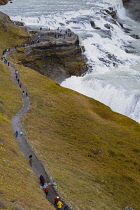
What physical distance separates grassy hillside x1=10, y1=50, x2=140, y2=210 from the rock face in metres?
86.7

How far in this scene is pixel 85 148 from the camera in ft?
110

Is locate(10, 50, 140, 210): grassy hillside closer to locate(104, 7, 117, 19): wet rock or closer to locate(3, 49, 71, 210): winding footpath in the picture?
locate(3, 49, 71, 210): winding footpath

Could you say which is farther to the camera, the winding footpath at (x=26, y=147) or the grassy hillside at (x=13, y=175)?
the winding footpath at (x=26, y=147)

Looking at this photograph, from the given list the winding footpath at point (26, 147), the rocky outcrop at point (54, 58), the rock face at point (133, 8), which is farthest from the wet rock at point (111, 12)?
the winding footpath at point (26, 147)

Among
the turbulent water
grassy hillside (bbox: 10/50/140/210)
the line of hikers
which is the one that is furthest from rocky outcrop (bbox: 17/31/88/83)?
the line of hikers

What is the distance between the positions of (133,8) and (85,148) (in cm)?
10945

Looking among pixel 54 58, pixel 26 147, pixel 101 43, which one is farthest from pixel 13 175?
pixel 101 43

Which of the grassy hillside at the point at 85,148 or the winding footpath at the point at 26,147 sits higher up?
the winding footpath at the point at 26,147

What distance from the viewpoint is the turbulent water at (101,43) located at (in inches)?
2289

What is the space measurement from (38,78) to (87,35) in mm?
31996

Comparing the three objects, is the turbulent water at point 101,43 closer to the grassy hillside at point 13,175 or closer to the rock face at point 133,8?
the rock face at point 133,8

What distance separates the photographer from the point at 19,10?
333 ft

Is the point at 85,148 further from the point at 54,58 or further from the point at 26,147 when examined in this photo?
the point at 54,58

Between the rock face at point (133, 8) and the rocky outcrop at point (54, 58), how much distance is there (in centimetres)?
6385
